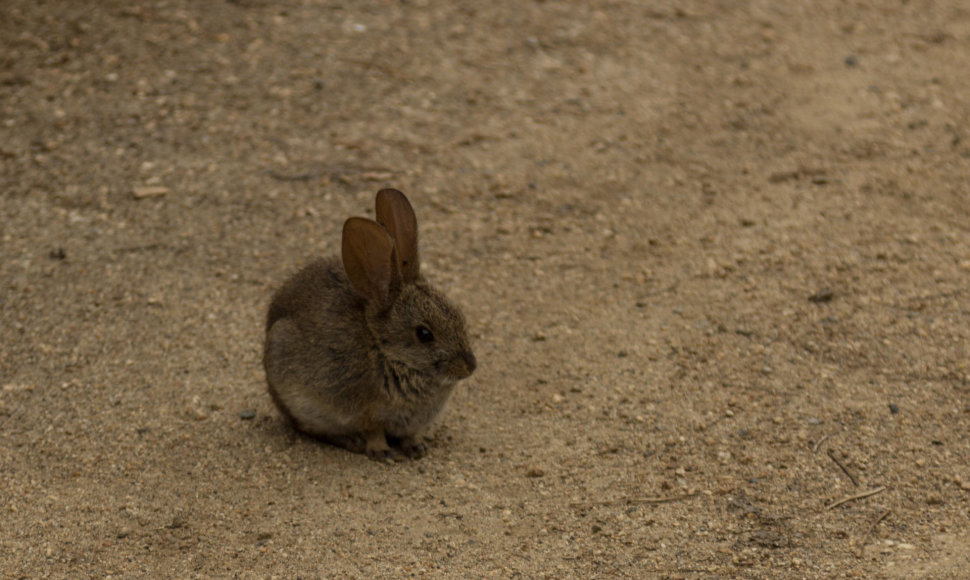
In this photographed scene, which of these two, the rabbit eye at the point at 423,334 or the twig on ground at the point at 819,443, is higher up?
the rabbit eye at the point at 423,334

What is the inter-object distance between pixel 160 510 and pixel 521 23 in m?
6.16

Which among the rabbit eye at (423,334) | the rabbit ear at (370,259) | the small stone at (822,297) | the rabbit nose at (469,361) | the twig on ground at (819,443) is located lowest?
the twig on ground at (819,443)

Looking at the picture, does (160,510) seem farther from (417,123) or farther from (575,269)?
(417,123)

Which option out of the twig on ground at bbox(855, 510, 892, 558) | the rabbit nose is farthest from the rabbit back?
the twig on ground at bbox(855, 510, 892, 558)

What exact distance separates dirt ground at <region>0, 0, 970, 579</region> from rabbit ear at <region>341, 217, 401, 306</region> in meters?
0.90

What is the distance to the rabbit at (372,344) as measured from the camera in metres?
5.25

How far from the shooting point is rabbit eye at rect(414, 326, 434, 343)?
5.27m

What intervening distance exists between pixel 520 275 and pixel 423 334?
1.84m

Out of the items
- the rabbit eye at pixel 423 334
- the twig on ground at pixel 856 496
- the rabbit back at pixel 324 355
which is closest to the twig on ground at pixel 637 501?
the twig on ground at pixel 856 496

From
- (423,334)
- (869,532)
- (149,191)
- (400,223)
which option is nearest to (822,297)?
(869,532)

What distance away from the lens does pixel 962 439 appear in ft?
17.4

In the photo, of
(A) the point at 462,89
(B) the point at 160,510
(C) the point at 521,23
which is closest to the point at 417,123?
(A) the point at 462,89

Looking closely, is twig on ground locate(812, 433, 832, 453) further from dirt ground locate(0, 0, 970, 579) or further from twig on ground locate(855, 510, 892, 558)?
twig on ground locate(855, 510, 892, 558)

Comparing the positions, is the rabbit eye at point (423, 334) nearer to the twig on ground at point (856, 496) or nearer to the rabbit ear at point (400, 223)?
the rabbit ear at point (400, 223)
